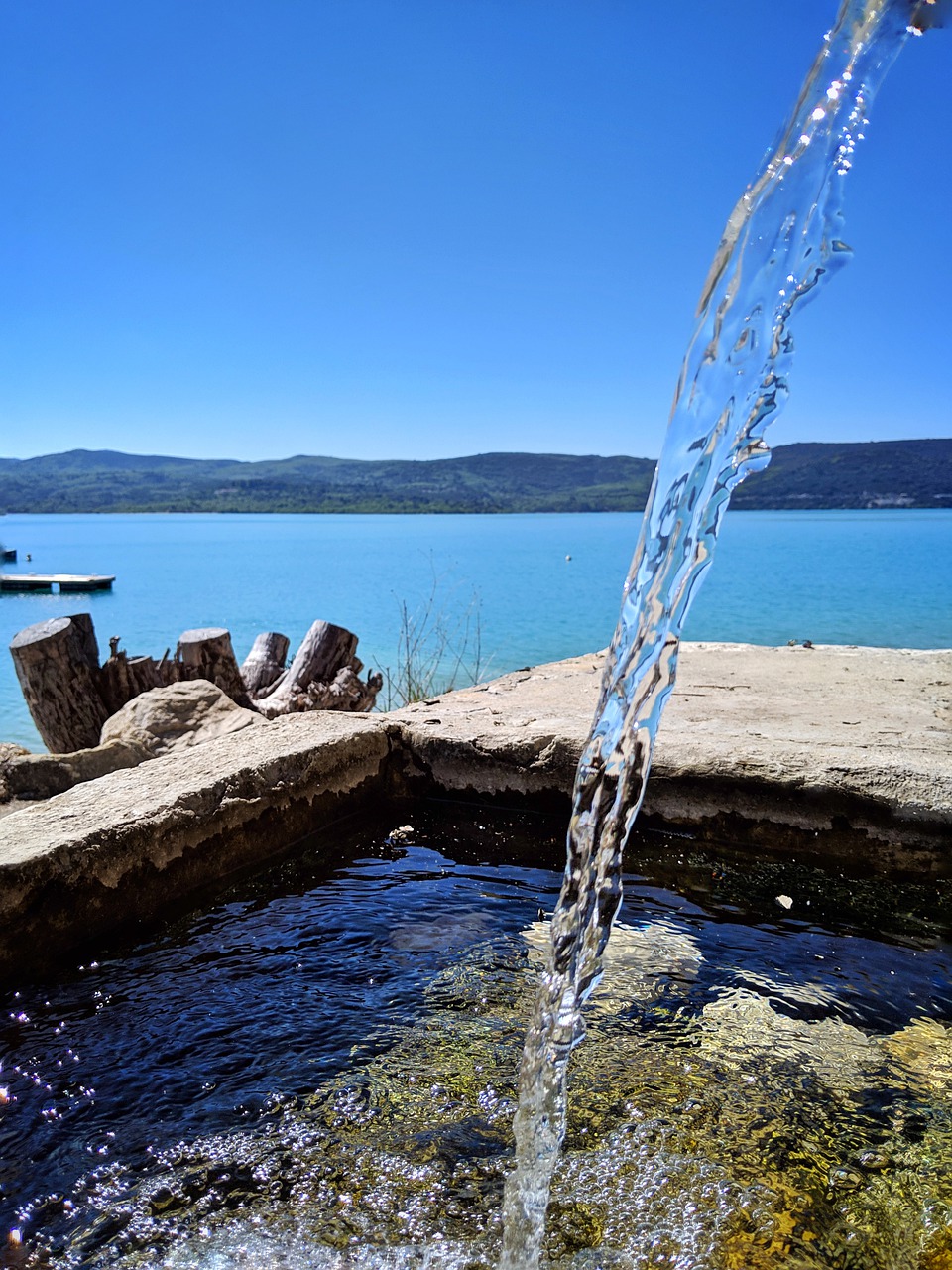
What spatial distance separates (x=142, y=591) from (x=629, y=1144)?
2264 cm

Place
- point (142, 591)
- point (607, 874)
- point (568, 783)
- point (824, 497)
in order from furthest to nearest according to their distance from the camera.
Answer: point (824, 497)
point (142, 591)
point (568, 783)
point (607, 874)

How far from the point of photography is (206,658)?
543 cm

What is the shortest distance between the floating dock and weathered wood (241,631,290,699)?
1641cm

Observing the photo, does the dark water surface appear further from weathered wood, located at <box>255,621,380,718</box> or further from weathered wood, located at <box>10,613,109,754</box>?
weathered wood, located at <box>255,621,380,718</box>

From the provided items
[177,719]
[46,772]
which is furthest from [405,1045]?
[177,719]

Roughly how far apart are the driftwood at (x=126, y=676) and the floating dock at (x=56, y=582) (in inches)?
673

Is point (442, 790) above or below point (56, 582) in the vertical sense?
above

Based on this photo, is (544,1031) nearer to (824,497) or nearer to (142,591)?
(142,591)

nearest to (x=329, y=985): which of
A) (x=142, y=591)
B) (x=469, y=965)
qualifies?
(x=469, y=965)

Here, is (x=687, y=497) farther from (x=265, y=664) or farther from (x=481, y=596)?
(x=481, y=596)

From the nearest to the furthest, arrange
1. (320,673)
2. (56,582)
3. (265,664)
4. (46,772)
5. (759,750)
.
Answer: (759,750), (46,772), (320,673), (265,664), (56,582)

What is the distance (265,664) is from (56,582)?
17.5 metres

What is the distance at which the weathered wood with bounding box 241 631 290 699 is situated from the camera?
6.53 metres

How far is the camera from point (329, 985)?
7.45 feet
